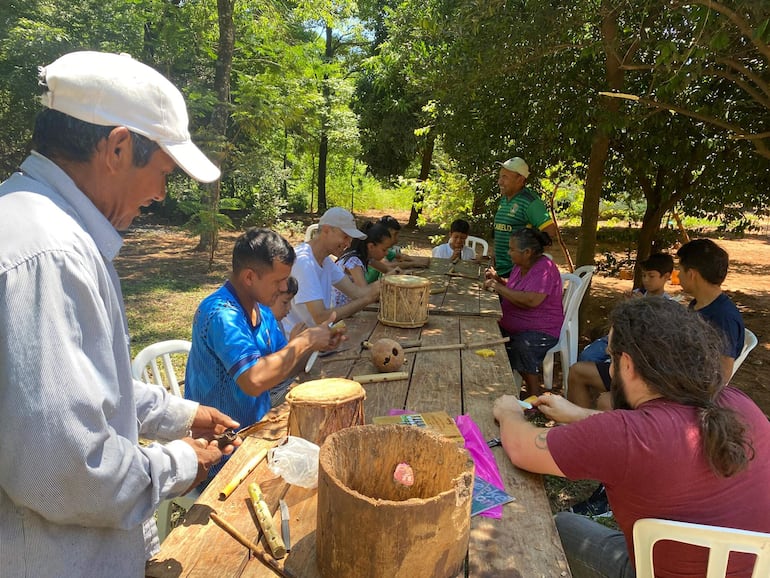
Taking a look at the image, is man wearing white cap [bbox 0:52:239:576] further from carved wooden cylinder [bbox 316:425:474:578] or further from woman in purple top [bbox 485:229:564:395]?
woman in purple top [bbox 485:229:564:395]

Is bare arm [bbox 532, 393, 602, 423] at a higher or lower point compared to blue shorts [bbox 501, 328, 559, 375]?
higher

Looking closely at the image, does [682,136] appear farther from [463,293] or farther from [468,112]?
[463,293]

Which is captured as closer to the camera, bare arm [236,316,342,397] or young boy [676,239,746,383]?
bare arm [236,316,342,397]

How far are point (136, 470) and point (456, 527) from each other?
0.68 metres

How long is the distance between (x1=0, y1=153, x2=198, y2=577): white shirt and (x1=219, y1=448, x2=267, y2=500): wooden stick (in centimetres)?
42

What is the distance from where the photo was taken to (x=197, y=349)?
2.26 metres

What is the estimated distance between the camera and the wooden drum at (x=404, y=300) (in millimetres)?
3369

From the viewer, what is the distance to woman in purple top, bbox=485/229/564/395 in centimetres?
421

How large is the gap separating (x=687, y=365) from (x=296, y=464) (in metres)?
1.22

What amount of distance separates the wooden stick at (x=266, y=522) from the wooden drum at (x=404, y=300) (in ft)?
6.29

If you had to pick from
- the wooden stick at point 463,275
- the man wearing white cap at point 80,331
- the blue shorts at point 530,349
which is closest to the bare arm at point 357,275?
the wooden stick at point 463,275

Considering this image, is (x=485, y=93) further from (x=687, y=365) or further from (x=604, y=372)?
(x=687, y=365)

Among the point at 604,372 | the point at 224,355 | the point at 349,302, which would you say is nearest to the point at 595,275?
the point at 604,372

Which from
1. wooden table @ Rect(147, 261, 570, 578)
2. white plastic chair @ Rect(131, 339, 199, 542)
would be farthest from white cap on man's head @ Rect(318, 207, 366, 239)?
white plastic chair @ Rect(131, 339, 199, 542)
